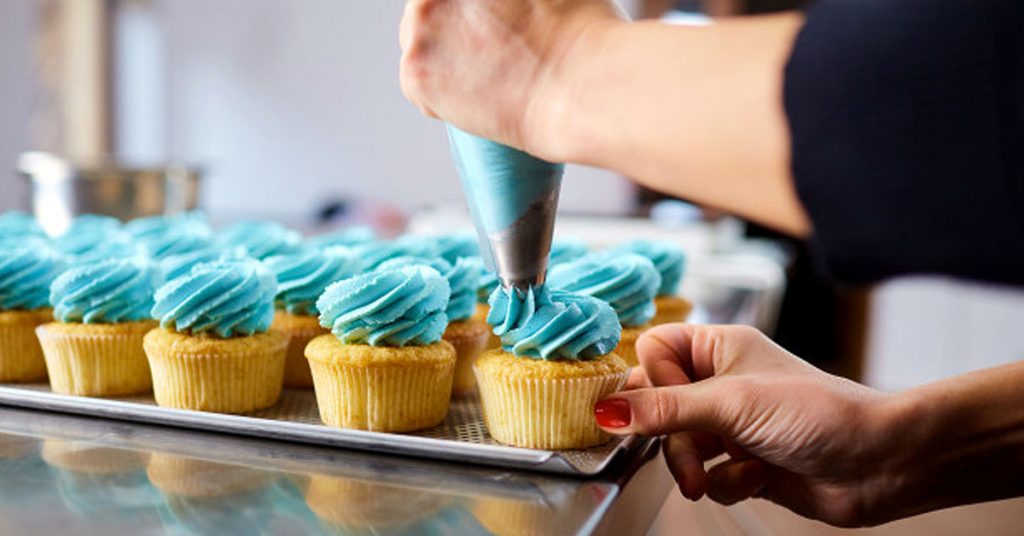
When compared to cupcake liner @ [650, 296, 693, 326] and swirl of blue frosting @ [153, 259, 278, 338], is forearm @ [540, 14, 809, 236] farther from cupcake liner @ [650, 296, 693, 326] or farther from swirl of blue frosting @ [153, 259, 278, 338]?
cupcake liner @ [650, 296, 693, 326]

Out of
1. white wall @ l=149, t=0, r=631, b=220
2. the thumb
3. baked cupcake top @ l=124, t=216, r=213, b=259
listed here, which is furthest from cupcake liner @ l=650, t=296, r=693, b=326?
white wall @ l=149, t=0, r=631, b=220

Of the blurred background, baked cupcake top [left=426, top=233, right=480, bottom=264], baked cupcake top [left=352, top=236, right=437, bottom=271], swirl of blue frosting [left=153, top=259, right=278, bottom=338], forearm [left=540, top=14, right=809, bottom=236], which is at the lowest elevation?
the blurred background

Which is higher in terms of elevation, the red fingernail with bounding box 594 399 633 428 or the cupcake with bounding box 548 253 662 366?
the red fingernail with bounding box 594 399 633 428

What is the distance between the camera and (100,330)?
1417 millimetres

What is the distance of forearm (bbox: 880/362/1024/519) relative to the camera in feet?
4.06

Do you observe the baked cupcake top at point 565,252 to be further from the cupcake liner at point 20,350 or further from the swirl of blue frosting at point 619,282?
the cupcake liner at point 20,350

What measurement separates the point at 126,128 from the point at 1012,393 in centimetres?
797

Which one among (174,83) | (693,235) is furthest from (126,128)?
(693,235)

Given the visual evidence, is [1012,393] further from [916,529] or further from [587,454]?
[916,529]

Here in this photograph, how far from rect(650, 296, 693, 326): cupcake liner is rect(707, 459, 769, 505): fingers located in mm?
573

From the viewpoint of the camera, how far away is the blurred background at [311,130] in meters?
6.25

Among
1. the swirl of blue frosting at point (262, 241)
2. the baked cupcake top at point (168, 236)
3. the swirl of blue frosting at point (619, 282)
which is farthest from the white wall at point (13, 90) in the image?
the swirl of blue frosting at point (619, 282)

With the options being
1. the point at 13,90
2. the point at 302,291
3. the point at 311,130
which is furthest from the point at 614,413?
the point at 311,130

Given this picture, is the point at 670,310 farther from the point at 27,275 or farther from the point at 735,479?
the point at 27,275
